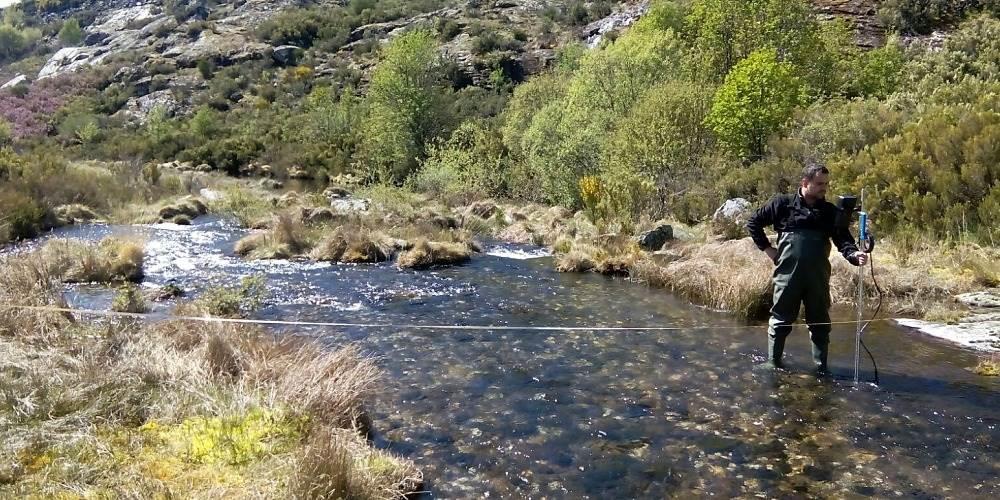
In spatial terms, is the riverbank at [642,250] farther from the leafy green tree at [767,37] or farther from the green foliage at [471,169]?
the leafy green tree at [767,37]

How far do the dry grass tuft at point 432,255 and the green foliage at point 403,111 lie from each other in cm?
2113

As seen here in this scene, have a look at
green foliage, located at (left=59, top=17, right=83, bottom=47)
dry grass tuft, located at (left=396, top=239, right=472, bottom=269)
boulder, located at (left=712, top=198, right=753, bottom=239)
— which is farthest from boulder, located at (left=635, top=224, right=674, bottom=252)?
green foliage, located at (left=59, top=17, right=83, bottom=47)

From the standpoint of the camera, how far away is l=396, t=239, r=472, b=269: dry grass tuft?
53.2 feet

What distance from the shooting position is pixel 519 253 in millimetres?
18828

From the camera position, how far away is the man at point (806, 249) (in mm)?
6914

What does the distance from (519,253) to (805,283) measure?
12095 millimetres

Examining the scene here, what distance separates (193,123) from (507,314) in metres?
49.6

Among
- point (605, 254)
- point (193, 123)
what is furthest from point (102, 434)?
point (193, 123)

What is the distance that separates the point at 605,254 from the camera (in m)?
15.8

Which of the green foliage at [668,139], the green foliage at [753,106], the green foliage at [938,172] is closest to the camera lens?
the green foliage at [938,172]

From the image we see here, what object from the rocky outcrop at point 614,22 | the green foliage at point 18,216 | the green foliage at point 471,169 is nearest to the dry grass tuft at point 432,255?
the green foliage at point 18,216

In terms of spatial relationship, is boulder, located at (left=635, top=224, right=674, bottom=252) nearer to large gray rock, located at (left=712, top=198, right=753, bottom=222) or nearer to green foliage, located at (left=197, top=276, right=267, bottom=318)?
large gray rock, located at (left=712, top=198, right=753, bottom=222)

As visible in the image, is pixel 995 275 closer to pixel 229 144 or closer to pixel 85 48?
pixel 229 144

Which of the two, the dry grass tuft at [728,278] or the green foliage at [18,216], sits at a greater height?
the green foliage at [18,216]
